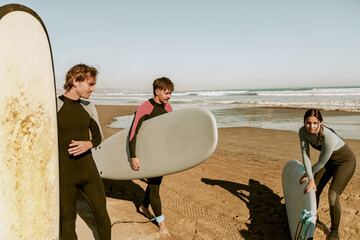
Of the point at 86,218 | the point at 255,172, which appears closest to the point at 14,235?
the point at 86,218

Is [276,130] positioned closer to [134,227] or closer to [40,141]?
[134,227]

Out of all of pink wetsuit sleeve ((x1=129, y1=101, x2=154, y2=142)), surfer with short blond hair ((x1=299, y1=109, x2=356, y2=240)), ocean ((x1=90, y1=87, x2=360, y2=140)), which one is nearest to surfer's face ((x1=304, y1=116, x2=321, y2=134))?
surfer with short blond hair ((x1=299, y1=109, x2=356, y2=240))

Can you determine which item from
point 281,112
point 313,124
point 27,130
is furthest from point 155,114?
point 281,112

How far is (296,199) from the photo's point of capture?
2.66 m

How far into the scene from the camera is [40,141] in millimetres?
1741

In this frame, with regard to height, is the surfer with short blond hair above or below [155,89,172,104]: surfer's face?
below

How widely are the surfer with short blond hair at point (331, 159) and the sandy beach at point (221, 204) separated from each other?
0.44 m

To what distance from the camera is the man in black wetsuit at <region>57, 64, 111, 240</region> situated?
186cm

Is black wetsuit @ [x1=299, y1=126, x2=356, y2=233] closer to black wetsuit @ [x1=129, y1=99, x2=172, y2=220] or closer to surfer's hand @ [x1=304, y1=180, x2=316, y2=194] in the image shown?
surfer's hand @ [x1=304, y1=180, x2=316, y2=194]

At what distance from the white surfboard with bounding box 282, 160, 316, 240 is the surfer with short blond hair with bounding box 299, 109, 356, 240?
12 centimetres

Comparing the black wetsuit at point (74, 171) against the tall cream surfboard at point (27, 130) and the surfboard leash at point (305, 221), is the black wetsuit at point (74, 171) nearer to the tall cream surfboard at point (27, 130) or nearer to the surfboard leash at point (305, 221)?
the tall cream surfboard at point (27, 130)

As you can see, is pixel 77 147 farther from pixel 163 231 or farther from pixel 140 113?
pixel 163 231

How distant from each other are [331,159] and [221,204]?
156cm

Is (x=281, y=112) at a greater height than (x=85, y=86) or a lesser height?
lesser
